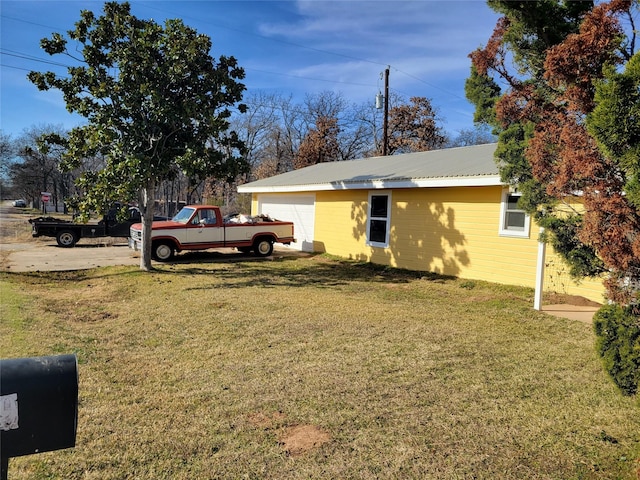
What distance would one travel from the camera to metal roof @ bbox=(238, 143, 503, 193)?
1070 cm

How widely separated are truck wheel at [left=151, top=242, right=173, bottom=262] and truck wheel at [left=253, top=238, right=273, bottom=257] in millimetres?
2951

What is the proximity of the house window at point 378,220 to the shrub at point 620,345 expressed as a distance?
988 cm

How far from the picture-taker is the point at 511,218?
403 inches

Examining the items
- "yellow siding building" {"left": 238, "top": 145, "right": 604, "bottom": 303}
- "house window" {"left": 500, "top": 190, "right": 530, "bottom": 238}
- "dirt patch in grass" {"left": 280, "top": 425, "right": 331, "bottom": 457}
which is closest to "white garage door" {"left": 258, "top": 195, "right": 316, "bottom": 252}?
"yellow siding building" {"left": 238, "top": 145, "right": 604, "bottom": 303}

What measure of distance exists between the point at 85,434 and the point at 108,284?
7.40 m

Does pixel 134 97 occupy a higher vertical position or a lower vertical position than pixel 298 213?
higher

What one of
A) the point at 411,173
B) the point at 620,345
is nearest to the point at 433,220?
the point at 411,173

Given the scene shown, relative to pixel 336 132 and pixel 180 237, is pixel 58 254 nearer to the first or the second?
pixel 180 237

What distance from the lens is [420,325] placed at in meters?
6.71

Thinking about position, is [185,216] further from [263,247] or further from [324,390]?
[324,390]

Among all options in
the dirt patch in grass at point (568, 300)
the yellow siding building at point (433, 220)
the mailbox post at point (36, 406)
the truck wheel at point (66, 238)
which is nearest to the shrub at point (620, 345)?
the mailbox post at point (36, 406)

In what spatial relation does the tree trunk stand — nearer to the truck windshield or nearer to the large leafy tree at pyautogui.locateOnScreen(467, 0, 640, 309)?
the truck windshield

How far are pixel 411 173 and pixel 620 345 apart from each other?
9859mm

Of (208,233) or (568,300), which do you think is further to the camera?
(208,233)
